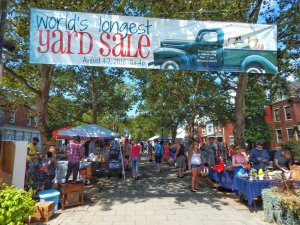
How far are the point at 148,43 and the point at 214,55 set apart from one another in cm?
169

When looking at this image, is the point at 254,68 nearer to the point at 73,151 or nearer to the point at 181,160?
the point at 73,151

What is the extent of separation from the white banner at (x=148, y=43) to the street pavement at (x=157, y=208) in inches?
141

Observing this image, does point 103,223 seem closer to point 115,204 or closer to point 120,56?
point 115,204

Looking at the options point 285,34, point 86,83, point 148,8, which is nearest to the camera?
point 148,8

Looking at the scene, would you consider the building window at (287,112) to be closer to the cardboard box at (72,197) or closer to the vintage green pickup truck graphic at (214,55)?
the vintage green pickup truck graphic at (214,55)

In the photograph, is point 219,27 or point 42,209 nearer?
point 42,209

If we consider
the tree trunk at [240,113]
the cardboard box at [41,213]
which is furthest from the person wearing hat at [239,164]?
the cardboard box at [41,213]

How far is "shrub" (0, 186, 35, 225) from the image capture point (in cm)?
466

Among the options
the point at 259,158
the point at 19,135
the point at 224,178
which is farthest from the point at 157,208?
the point at 19,135

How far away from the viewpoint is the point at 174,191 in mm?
9422

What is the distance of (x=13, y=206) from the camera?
4762 mm

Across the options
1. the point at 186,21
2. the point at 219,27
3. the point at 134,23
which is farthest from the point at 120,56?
the point at 219,27

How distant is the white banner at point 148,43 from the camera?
6.41 meters

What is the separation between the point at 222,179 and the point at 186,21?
18.3 ft
